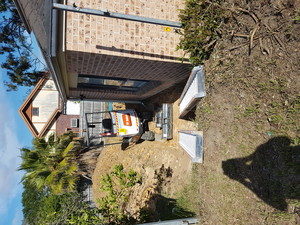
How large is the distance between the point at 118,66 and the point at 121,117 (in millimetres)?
4618

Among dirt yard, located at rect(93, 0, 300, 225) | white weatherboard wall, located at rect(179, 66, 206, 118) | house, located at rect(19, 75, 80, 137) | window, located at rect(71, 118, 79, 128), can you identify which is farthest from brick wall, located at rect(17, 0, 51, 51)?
window, located at rect(71, 118, 79, 128)

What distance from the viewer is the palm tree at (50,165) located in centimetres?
992

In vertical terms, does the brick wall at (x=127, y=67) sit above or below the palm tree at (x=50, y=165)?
above

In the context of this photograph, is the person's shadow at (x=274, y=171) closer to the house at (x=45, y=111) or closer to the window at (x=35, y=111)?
the house at (x=45, y=111)

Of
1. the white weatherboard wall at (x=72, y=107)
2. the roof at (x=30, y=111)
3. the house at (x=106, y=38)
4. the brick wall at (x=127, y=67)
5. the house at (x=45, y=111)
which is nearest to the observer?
the house at (x=106, y=38)

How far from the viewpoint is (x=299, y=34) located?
412 centimetres

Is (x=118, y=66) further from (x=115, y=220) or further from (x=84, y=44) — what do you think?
(x=115, y=220)

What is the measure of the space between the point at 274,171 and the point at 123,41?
455 cm

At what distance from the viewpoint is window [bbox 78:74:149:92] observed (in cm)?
845

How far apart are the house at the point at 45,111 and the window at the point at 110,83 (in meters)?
8.74

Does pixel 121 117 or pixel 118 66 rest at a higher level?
pixel 118 66

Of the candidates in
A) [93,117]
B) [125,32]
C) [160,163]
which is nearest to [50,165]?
[93,117]

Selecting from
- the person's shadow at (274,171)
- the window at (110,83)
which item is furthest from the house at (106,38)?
the person's shadow at (274,171)

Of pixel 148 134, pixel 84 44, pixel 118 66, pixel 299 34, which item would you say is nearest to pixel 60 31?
pixel 84 44
